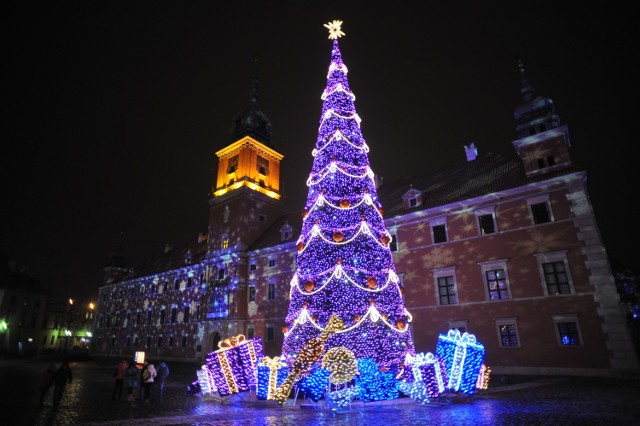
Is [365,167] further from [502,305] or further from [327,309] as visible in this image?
[502,305]

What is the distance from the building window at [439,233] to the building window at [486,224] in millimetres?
2199

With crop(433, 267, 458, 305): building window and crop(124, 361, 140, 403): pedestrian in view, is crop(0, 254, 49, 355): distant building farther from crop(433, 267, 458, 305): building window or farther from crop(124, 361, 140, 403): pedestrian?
crop(433, 267, 458, 305): building window

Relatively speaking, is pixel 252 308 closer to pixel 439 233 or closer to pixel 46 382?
pixel 439 233

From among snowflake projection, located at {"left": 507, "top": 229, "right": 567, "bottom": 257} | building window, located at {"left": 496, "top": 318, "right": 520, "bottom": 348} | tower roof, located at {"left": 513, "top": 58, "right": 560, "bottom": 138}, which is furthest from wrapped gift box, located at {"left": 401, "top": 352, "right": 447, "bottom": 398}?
tower roof, located at {"left": 513, "top": 58, "right": 560, "bottom": 138}

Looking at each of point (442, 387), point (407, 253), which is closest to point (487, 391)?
point (442, 387)

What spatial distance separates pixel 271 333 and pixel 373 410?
71.5 feet

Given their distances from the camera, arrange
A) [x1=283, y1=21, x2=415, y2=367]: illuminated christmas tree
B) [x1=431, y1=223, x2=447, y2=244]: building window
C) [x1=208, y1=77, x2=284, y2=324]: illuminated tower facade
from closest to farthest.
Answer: [x1=283, y1=21, x2=415, y2=367]: illuminated christmas tree
[x1=431, y1=223, x2=447, y2=244]: building window
[x1=208, y1=77, x2=284, y2=324]: illuminated tower facade

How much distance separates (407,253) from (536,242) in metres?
7.61

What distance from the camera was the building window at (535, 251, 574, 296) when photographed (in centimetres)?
1850

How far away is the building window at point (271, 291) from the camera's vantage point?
31609 mm

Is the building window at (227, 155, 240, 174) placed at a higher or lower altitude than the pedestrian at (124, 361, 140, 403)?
higher

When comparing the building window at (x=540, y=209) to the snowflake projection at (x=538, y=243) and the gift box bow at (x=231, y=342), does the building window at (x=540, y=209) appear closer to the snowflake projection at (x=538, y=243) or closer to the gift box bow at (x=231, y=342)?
the snowflake projection at (x=538, y=243)

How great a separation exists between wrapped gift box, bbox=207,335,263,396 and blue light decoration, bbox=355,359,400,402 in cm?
365

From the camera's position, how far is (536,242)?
19734mm
